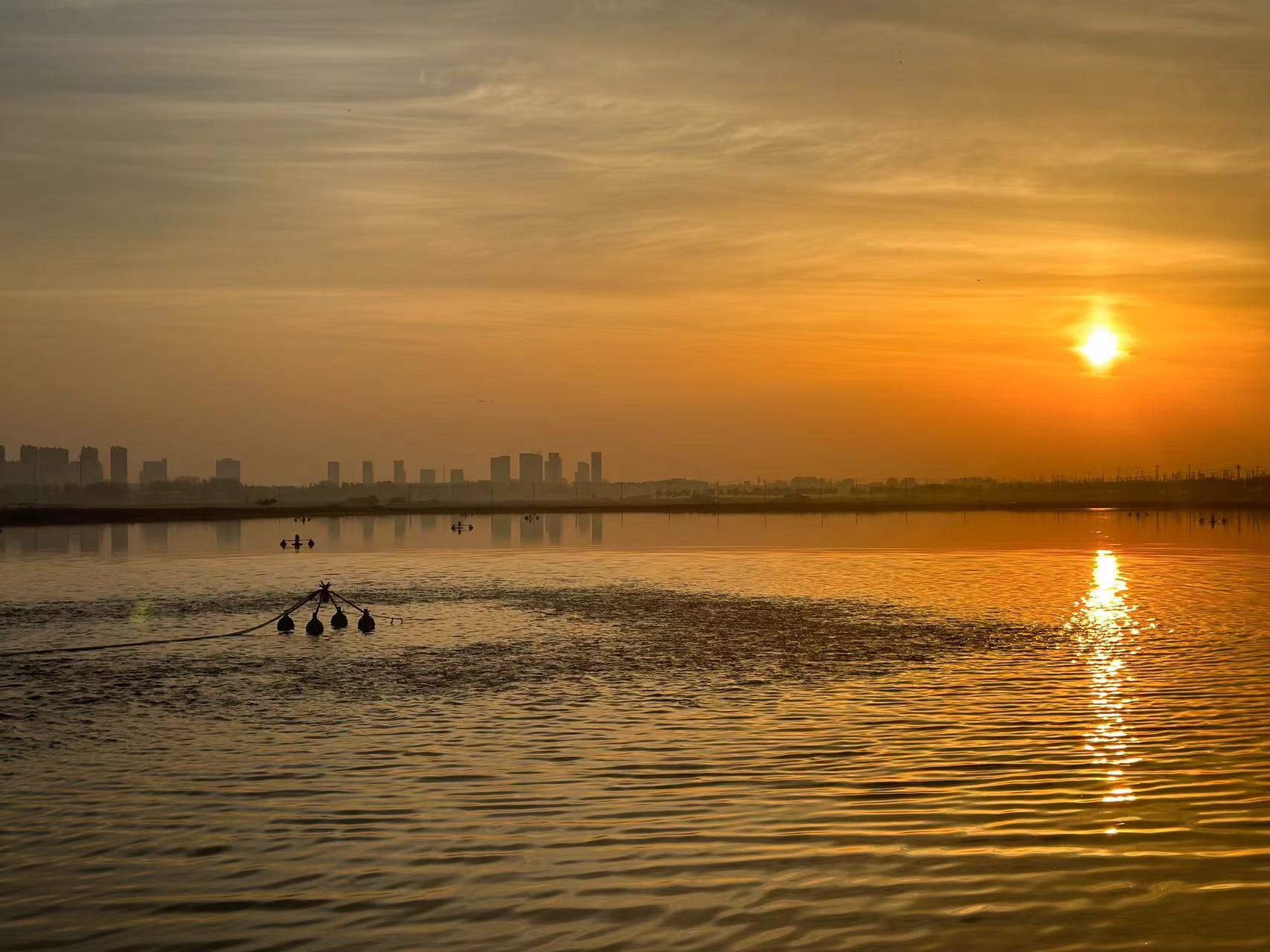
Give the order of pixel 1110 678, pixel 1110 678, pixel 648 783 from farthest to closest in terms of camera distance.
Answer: pixel 1110 678, pixel 1110 678, pixel 648 783

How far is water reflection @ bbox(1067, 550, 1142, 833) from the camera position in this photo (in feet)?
58.4

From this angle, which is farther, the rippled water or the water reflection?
the water reflection

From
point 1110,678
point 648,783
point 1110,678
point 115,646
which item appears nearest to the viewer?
point 648,783

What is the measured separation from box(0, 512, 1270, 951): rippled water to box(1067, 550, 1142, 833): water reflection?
6.4 inches

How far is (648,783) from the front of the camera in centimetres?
1789

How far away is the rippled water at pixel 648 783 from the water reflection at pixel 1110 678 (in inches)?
6.4

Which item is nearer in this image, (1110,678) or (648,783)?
(648,783)

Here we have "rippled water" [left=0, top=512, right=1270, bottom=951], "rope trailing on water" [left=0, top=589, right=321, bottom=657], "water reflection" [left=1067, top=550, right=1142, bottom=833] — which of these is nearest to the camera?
"rippled water" [left=0, top=512, right=1270, bottom=951]

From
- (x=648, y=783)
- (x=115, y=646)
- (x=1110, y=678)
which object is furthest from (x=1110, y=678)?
(x=115, y=646)

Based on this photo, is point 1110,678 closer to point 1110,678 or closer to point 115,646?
point 1110,678

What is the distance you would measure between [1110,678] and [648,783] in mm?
15981

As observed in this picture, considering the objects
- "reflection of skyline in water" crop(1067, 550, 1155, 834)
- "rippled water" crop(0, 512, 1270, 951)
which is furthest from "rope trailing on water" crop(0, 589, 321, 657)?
"reflection of skyline in water" crop(1067, 550, 1155, 834)

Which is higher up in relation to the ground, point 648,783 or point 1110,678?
point 648,783

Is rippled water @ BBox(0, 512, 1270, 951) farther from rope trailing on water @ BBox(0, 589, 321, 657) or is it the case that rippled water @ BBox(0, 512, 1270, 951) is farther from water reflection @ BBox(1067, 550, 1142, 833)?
rope trailing on water @ BBox(0, 589, 321, 657)
